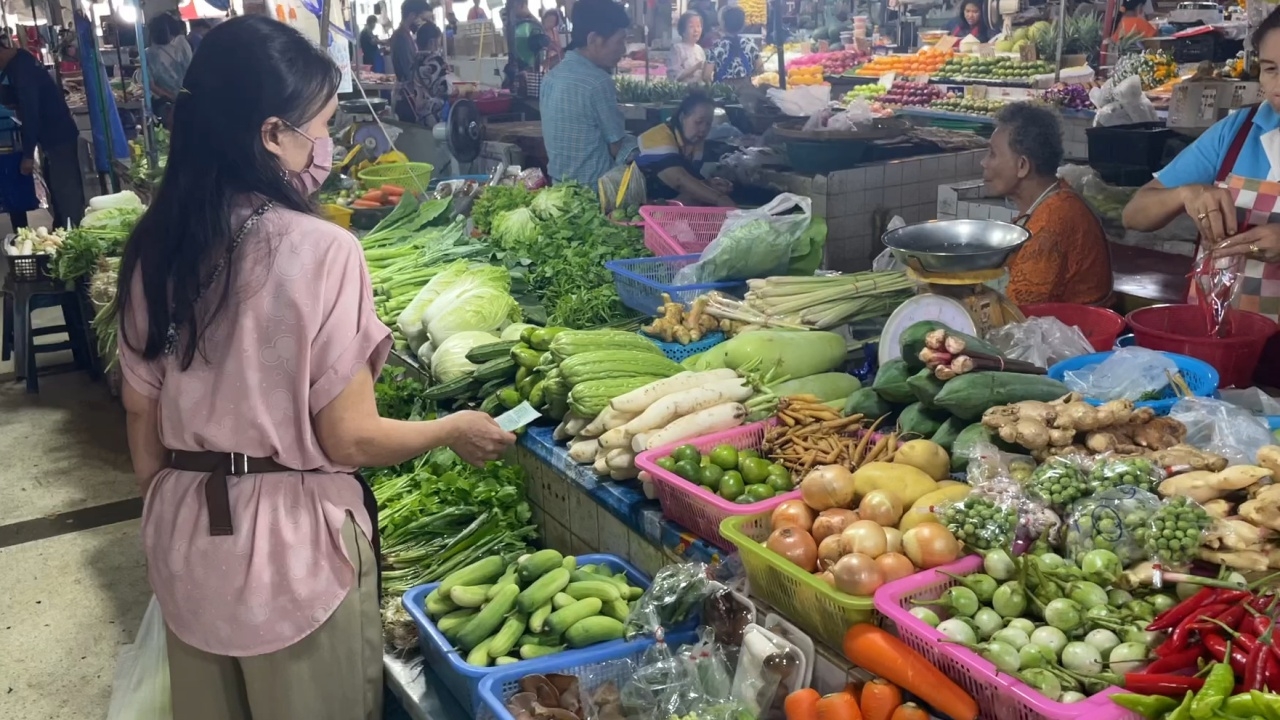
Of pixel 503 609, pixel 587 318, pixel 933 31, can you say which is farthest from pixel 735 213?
pixel 933 31

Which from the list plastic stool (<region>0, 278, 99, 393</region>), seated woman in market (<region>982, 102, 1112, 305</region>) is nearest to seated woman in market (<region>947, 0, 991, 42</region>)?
seated woman in market (<region>982, 102, 1112, 305</region>)

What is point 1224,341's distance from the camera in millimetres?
2926

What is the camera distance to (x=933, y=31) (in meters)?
13.8

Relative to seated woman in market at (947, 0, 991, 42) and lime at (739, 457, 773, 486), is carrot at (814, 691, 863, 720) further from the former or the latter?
seated woman in market at (947, 0, 991, 42)

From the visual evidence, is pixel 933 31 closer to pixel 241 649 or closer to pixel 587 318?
pixel 587 318

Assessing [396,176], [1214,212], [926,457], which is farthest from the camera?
[396,176]

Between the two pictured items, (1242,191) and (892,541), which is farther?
(1242,191)

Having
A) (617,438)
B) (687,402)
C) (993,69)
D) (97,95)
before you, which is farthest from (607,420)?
(993,69)

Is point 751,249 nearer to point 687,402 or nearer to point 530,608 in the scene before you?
point 687,402

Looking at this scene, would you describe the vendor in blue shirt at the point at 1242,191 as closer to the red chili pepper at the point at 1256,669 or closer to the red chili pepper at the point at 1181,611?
the red chili pepper at the point at 1181,611

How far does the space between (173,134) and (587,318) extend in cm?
239

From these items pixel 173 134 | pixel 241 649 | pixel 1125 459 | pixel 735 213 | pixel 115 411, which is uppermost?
pixel 173 134

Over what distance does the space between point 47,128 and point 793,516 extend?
11568mm

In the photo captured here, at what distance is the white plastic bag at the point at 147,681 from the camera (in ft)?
11.0
